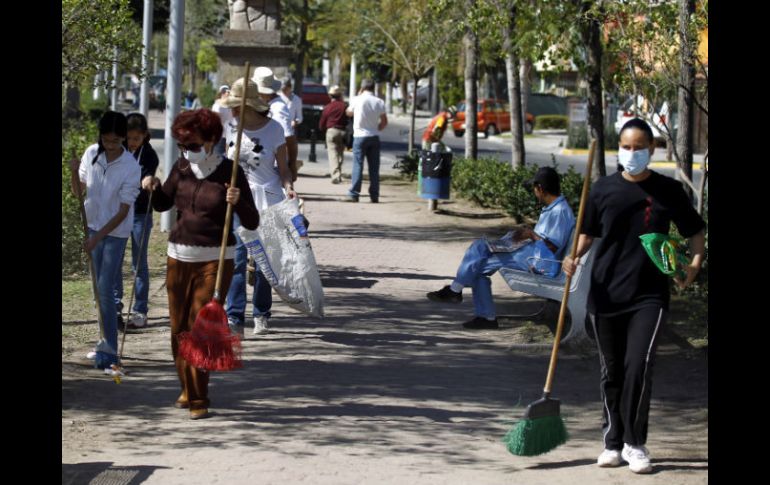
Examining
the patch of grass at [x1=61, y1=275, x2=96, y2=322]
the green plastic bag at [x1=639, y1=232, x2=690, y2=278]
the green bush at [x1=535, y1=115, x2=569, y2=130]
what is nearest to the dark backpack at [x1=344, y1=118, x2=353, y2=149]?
the patch of grass at [x1=61, y1=275, x2=96, y2=322]

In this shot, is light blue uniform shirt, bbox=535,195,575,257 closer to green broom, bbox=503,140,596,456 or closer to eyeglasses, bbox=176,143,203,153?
green broom, bbox=503,140,596,456

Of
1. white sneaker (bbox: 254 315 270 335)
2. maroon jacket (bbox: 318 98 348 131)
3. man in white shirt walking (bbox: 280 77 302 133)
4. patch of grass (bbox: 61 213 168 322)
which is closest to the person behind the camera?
white sneaker (bbox: 254 315 270 335)

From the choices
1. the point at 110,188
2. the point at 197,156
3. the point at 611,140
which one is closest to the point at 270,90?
the point at 110,188

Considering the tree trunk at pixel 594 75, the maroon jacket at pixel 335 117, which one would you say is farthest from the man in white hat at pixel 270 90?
the maroon jacket at pixel 335 117

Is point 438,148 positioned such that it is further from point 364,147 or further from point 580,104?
point 580,104

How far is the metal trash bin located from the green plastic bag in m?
12.1

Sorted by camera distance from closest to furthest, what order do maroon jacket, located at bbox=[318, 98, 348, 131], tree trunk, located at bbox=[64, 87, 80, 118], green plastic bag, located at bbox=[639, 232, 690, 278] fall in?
1. green plastic bag, located at bbox=[639, 232, 690, 278]
2. maroon jacket, located at bbox=[318, 98, 348, 131]
3. tree trunk, located at bbox=[64, 87, 80, 118]

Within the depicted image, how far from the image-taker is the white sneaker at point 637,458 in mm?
6391

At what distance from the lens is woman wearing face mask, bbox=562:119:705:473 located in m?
6.45

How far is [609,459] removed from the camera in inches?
256
